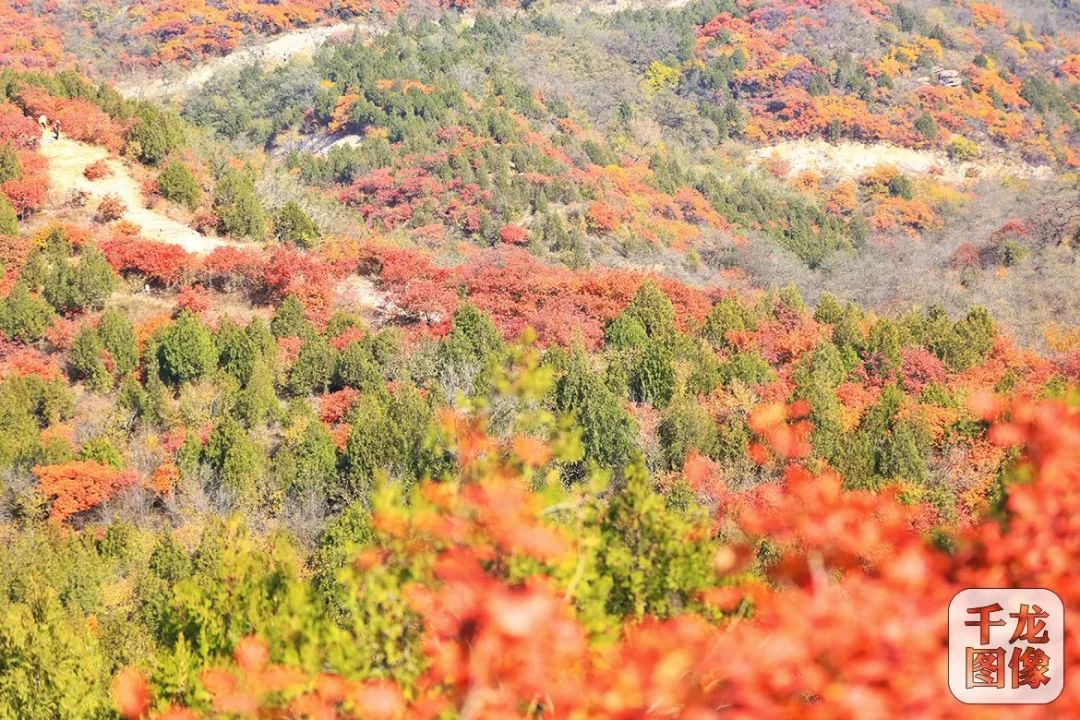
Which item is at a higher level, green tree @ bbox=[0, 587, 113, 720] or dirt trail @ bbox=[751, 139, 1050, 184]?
green tree @ bbox=[0, 587, 113, 720]

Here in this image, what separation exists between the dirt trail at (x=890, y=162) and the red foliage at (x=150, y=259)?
5543cm

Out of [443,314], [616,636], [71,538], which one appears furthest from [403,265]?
[616,636]

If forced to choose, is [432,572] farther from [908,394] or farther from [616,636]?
[908,394]

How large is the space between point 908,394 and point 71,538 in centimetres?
2578

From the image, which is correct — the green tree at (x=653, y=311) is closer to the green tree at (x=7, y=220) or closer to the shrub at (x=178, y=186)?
the shrub at (x=178, y=186)

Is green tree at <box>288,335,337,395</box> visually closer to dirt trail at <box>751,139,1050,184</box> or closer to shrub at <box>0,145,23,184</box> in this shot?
shrub at <box>0,145,23,184</box>

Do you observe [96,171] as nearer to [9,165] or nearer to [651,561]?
[9,165]

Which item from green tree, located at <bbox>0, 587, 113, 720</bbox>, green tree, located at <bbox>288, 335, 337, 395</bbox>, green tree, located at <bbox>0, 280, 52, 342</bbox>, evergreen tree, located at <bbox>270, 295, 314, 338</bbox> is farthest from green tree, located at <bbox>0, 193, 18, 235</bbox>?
green tree, located at <bbox>0, 587, 113, 720</bbox>

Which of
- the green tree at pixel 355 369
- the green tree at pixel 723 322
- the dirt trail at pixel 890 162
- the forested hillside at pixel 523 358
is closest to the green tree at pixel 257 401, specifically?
the forested hillside at pixel 523 358

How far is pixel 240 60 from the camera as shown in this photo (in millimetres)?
78375

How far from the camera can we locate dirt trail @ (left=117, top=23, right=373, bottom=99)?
76125 mm

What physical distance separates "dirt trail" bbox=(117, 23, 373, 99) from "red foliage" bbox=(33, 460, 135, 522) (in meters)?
60.5

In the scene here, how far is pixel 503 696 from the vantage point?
250 inches

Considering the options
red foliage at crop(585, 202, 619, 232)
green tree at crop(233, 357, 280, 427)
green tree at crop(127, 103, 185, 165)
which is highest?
green tree at crop(127, 103, 185, 165)
